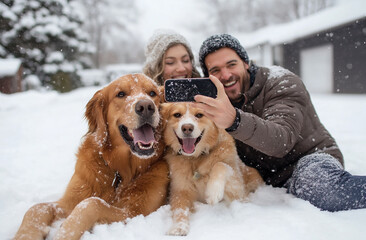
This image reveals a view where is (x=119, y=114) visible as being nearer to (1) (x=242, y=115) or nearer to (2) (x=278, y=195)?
(1) (x=242, y=115)

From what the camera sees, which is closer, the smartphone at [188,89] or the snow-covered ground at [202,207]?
the snow-covered ground at [202,207]

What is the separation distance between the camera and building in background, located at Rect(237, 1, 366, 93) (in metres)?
13.7

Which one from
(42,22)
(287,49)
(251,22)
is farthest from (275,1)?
(42,22)

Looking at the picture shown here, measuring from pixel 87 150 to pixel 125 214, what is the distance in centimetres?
77

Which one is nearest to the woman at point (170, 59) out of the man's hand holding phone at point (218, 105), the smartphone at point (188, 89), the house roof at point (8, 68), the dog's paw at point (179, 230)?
the smartphone at point (188, 89)

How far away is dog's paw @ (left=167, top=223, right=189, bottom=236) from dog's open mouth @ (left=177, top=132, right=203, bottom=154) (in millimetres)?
839

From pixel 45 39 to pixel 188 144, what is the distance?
17.0 metres

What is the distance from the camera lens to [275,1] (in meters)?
36.9

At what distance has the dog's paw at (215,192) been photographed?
2.56 metres

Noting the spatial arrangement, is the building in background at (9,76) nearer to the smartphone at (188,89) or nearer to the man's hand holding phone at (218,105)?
the smartphone at (188,89)

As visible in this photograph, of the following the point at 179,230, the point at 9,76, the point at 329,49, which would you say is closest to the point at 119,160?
the point at 179,230

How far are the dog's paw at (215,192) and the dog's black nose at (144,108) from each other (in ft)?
2.97

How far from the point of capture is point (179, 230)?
2193mm

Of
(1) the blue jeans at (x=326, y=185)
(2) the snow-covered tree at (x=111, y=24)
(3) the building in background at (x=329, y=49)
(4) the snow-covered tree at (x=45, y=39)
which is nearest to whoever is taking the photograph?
(1) the blue jeans at (x=326, y=185)
